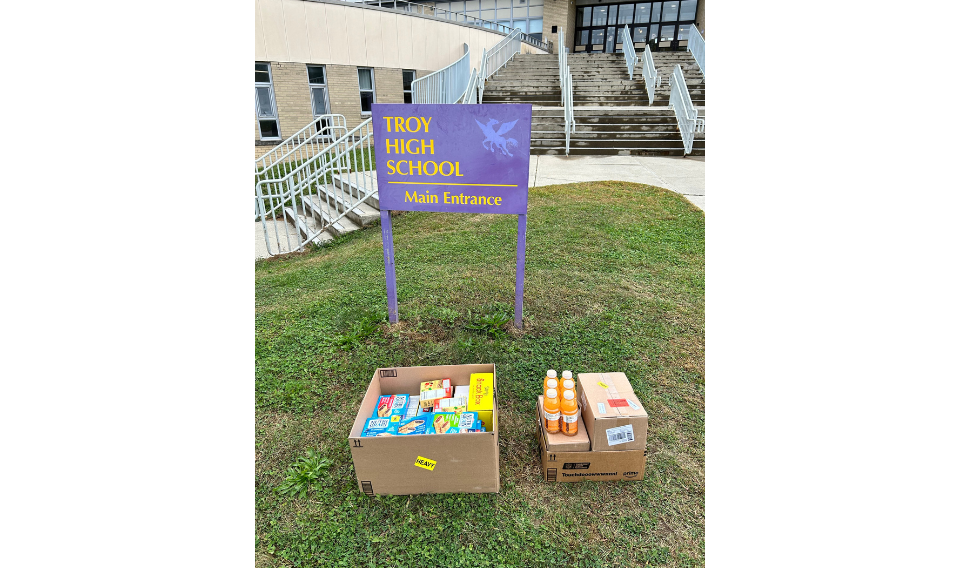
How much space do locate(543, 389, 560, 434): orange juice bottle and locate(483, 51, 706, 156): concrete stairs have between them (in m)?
9.34

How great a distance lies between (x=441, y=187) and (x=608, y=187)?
546 centimetres

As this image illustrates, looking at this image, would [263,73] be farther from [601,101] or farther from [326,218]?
[601,101]

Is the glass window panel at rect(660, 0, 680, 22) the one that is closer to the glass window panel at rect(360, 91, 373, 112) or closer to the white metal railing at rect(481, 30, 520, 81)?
the white metal railing at rect(481, 30, 520, 81)

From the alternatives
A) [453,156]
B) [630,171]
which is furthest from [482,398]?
[630,171]

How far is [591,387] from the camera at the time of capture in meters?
2.58

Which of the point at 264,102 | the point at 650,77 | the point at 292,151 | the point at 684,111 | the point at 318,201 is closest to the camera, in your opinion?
the point at 292,151

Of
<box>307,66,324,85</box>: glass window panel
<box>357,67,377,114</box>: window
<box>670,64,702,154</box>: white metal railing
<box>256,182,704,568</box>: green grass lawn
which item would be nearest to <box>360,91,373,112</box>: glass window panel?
<box>357,67,377,114</box>: window

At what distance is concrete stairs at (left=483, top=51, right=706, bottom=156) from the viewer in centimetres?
1095

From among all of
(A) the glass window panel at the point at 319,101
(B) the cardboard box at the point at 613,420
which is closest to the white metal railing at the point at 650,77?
(A) the glass window panel at the point at 319,101

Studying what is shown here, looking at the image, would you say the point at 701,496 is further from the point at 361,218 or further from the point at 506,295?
the point at 361,218

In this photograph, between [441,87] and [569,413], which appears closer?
[569,413]

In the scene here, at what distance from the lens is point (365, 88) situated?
14.2 meters

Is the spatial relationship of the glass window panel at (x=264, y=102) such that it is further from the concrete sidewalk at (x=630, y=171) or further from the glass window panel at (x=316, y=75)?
the concrete sidewalk at (x=630, y=171)

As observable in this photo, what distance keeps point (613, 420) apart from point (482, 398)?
0.68 metres
